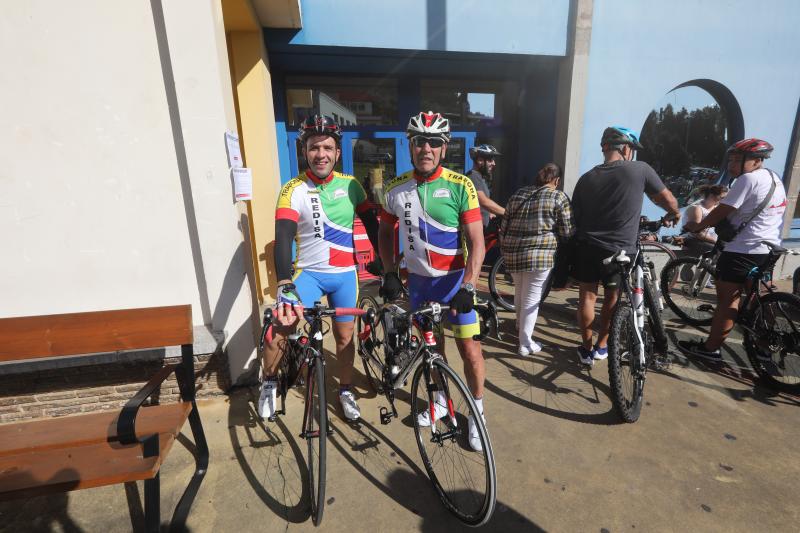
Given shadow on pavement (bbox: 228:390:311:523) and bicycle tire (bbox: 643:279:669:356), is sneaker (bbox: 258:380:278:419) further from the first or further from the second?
bicycle tire (bbox: 643:279:669:356)

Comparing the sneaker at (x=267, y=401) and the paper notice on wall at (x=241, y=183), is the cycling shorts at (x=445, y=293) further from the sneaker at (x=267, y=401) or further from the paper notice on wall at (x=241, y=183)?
the paper notice on wall at (x=241, y=183)

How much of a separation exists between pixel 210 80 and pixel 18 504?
2.90 meters

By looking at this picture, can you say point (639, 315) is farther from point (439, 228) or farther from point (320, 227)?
point (320, 227)

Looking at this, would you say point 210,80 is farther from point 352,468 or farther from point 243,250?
point 352,468

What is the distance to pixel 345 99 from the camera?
602cm

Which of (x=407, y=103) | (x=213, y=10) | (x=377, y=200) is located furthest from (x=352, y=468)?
(x=407, y=103)

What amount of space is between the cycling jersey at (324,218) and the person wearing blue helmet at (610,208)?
204cm

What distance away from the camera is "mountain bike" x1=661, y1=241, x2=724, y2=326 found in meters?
4.55

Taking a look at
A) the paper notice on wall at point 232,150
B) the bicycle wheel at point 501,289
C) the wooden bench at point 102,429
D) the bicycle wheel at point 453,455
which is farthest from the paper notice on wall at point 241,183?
the bicycle wheel at point 501,289

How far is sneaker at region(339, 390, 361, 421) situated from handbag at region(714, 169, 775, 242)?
11.6 feet

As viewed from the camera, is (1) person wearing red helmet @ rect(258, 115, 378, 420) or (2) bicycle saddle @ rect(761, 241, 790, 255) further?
(2) bicycle saddle @ rect(761, 241, 790, 255)

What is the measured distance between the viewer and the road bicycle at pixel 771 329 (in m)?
3.12


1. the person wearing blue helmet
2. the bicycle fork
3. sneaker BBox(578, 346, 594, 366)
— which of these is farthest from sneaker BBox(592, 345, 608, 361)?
the bicycle fork

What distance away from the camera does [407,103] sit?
20.2ft
